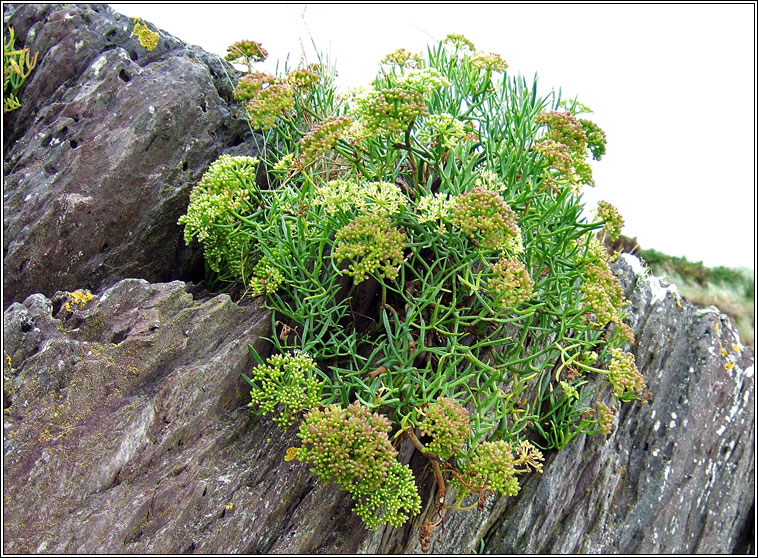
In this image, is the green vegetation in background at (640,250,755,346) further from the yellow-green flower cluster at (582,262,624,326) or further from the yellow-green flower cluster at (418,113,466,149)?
the yellow-green flower cluster at (418,113,466,149)

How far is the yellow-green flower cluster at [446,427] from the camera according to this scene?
7.34ft

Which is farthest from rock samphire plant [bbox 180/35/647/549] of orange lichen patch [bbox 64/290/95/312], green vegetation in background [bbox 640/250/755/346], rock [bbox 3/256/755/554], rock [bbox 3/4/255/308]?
green vegetation in background [bbox 640/250/755/346]

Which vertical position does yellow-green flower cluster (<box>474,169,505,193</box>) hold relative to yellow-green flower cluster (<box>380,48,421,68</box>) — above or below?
below

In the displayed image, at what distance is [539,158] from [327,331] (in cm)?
130

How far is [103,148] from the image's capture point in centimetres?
306

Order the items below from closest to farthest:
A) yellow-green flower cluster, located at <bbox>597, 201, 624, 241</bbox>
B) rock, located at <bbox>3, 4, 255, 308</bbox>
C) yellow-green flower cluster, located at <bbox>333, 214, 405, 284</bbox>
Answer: yellow-green flower cluster, located at <bbox>333, 214, 405, 284</bbox>, yellow-green flower cluster, located at <bbox>597, 201, 624, 241</bbox>, rock, located at <bbox>3, 4, 255, 308</bbox>

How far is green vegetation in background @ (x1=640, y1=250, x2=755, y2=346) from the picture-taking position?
8.80 metres

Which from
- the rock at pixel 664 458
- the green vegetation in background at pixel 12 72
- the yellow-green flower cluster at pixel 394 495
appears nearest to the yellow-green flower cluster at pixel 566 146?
the yellow-green flower cluster at pixel 394 495

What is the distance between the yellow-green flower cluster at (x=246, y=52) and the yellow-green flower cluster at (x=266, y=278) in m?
1.17

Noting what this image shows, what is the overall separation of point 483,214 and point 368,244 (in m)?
0.47

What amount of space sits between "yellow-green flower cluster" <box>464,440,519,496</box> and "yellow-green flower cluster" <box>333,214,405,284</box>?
0.82 m

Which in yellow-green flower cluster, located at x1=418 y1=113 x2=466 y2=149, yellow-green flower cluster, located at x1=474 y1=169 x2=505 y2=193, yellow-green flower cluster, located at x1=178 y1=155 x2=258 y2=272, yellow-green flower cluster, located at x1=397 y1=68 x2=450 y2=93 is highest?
yellow-green flower cluster, located at x1=397 y1=68 x2=450 y2=93

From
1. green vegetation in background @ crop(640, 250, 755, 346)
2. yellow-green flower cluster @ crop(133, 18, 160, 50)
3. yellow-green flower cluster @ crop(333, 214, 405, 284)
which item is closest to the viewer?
yellow-green flower cluster @ crop(333, 214, 405, 284)

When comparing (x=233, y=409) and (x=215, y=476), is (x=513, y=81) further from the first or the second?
(x=215, y=476)
